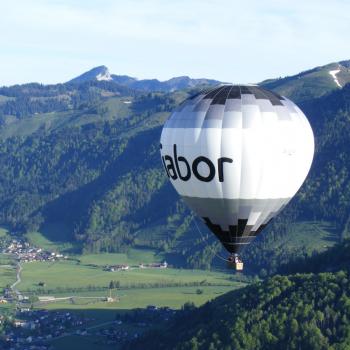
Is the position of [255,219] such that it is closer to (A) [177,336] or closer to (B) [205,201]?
(B) [205,201]

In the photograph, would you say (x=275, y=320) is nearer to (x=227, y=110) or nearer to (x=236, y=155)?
(x=236, y=155)

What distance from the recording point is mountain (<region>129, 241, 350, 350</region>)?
16238 cm

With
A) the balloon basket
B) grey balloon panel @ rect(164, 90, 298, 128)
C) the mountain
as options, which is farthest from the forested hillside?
grey balloon panel @ rect(164, 90, 298, 128)

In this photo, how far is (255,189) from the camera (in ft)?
285

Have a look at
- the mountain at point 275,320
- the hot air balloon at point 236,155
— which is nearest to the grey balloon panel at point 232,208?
the hot air balloon at point 236,155

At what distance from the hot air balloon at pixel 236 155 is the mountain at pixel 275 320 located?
7365 centimetres

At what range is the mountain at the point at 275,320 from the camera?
162 m

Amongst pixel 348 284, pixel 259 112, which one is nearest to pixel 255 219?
pixel 259 112

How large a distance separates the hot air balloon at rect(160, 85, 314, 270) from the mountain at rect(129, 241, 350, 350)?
73.7 meters

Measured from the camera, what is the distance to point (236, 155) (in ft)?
279

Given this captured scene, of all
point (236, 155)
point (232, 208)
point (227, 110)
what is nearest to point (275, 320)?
point (232, 208)

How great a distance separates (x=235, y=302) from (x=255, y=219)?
101 metres

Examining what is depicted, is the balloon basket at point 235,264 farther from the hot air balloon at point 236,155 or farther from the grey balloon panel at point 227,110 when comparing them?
the grey balloon panel at point 227,110

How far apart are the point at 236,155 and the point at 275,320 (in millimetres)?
89222
